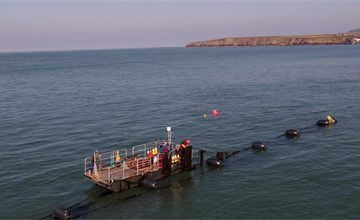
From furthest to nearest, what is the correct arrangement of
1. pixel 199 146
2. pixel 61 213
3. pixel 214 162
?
pixel 199 146
pixel 214 162
pixel 61 213

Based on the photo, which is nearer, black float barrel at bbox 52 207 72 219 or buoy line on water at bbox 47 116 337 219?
black float barrel at bbox 52 207 72 219

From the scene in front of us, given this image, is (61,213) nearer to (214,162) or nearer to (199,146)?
(214,162)

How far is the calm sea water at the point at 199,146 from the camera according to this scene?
99.3 ft

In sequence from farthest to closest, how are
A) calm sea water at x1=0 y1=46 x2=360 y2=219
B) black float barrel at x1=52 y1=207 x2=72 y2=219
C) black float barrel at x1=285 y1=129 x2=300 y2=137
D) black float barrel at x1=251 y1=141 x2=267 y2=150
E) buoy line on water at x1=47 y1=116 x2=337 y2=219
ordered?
1. black float barrel at x1=285 y1=129 x2=300 y2=137
2. black float barrel at x1=251 y1=141 x2=267 y2=150
3. calm sea water at x1=0 y1=46 x2=360 y2=219
4. buoy line on water at x1=47 y1=116 x2=337 y2=219
5. black float barrel at x1=52 y1=207 x2=72 y2=219

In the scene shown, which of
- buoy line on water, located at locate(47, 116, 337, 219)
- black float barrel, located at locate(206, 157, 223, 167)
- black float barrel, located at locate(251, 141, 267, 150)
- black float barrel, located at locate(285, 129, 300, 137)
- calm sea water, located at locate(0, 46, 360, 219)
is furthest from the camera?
black float barrel, located at locate(285, 129, 300, 137)

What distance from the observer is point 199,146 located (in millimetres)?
46031

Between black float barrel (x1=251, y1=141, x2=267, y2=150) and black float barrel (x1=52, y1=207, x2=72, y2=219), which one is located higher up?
black float barrel (x1=251, y1=141, x2=267, y2=150)

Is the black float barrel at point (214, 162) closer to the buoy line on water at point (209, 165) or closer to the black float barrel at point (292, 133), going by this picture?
the buoy line on water at point (209, 165)

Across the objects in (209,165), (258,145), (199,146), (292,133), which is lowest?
(209,165)

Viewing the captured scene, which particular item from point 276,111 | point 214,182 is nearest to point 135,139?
point 214,182

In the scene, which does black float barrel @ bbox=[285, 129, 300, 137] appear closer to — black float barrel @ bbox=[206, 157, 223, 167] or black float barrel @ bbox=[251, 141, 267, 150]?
black float barrel @ bbox=[251, 141, 267, 150]

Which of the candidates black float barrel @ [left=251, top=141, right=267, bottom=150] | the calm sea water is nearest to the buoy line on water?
black float barrel @ [left=251, top=141, right=267, bottom=150]

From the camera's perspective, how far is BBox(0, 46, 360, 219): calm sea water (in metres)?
30.3

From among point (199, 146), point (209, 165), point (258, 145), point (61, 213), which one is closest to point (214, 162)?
point (209, 165)
